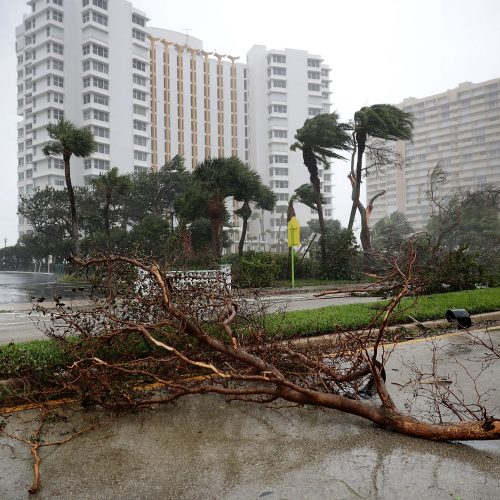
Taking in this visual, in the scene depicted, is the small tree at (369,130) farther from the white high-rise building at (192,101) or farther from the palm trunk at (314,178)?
the white high-rise building at (192,101)

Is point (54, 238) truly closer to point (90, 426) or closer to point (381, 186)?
point (90, 426)

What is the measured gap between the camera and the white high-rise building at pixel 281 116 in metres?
108

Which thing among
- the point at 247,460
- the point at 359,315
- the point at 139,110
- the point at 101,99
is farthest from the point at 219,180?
the point at 139,110

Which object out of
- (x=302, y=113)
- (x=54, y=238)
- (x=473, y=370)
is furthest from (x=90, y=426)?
(x=302, y=113)

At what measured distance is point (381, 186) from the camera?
169m

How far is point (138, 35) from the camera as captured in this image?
92.9 meters

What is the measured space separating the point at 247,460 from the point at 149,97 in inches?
3825

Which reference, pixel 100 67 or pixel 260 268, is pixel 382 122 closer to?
pixel 260 268

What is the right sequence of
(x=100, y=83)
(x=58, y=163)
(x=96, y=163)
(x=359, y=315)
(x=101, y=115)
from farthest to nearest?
(x=100, y=83)
(x=101, y=115)
(x=96, y=163)
(x=58, y=163)
(x=359, y=315)

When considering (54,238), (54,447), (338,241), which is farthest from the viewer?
(54,238)

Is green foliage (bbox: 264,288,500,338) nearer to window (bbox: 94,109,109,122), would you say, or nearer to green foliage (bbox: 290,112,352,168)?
green foliage (bbox: 290,112,352,168)

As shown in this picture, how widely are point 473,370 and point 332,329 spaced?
90.7 inches

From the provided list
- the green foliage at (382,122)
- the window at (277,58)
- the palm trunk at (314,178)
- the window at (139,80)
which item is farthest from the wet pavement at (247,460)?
the window at (277,58)

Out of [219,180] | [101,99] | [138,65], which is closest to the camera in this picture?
[219,180]
